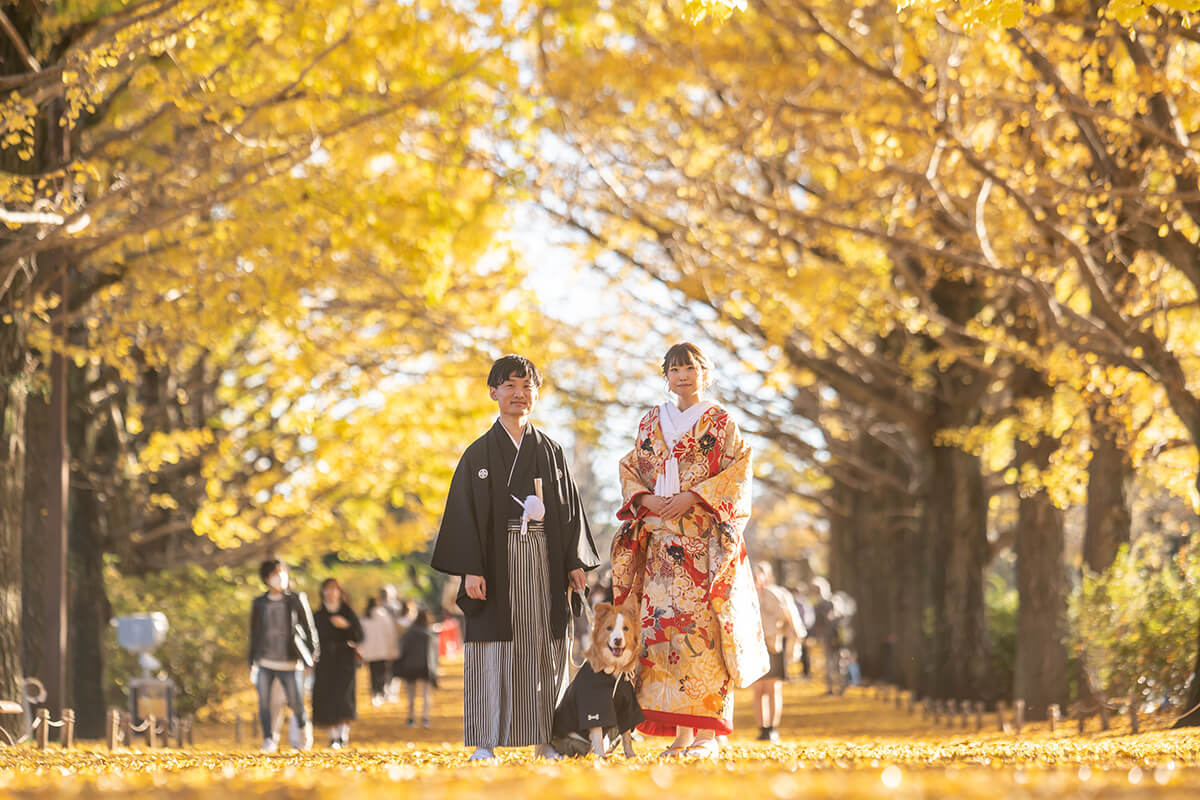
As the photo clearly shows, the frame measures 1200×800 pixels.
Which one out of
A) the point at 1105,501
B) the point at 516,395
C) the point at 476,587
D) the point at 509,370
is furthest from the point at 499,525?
the point at 1105,501

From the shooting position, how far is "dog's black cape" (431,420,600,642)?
7.62 m

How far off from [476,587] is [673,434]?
135 cm

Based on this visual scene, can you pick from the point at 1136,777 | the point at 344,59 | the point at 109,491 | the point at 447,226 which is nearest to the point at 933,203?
the point at 447,226

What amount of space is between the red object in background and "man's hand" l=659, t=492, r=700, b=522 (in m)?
30.7

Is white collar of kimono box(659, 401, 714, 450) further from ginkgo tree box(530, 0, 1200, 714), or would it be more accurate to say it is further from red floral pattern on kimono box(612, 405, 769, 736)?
ginkgo tree box(530, 0, 1200, 714)

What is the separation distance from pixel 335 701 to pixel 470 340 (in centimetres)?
484

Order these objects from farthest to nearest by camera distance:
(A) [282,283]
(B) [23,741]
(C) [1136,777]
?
1. (A) [282,283]
2. (B) [23,741]
3. (C) [1136,777]

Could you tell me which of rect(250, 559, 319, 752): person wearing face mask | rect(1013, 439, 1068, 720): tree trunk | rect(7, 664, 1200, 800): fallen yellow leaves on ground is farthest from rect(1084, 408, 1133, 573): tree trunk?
rect(250, 559, 319, 752): person wearing face mask

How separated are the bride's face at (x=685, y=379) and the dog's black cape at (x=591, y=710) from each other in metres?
1.55

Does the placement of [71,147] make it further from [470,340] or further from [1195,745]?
[1195,745]

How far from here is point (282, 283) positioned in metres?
13.7

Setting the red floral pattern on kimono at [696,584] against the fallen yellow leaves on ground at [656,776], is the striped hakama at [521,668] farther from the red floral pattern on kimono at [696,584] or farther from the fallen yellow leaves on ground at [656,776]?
the red floral pattern on kimono at [696,584]

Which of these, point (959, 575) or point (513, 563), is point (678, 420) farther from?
point (959, 575)

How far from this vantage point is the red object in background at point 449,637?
1537 inches
